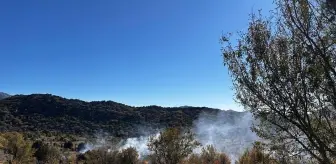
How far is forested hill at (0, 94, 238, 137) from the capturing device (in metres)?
114

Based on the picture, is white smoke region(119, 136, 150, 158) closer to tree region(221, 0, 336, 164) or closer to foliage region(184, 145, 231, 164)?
foliage region(184, 145, 231, 164)

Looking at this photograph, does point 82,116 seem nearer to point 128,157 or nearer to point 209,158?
point 128,157

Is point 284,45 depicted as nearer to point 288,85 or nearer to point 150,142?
point 288,85

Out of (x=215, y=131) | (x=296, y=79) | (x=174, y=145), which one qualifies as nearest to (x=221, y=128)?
(x=215, y=131)

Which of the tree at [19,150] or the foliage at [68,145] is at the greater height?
the foliage at [68,145]

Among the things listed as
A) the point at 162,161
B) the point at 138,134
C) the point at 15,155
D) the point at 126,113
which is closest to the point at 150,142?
the point at 162,161

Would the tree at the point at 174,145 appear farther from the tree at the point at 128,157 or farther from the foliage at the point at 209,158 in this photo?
the tree at the point at 128,157

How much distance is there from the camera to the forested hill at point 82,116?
114 metres

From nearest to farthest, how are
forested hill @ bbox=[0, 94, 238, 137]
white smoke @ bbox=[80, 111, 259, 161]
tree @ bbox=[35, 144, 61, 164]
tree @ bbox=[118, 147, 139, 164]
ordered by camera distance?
tree @ bbox=[118, 147, 139, 164] < tree @ bbox=[35, 144, 61, 164] < white smoke @ bbox=[80, 111, 259, 161] < forested hill @ bbox=[0, 94, 238, 137]

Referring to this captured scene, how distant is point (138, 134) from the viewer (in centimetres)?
11500

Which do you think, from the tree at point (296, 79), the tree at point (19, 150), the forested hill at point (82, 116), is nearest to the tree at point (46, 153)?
the tree at point (19, 150)

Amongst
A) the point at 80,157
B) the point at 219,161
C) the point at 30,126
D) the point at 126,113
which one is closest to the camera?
the point at 219,161

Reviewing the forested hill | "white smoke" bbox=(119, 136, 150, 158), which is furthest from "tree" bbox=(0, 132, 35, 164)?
the forested hill

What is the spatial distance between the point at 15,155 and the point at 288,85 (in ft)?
126
